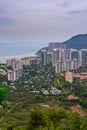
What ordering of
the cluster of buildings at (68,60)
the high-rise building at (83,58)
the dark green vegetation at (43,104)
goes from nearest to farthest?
the dark green vegetation at (43,104) → the cluster of buildings at (68,60) → the high-rise building at (83,58)

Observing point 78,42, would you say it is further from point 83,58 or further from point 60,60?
point 60,60

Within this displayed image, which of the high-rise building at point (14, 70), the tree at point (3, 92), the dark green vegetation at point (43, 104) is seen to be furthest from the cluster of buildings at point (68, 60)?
the tree at point (3, 92)

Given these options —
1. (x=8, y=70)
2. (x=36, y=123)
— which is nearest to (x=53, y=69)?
(x=8, y=70)

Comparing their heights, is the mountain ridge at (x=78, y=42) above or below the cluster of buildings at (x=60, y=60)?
above

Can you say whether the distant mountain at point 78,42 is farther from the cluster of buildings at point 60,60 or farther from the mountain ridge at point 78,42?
the cluster of buildings at point 60,60

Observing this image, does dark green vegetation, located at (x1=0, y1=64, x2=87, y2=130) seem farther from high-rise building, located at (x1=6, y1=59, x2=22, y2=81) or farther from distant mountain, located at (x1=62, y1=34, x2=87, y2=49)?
distant mountain, located at (x1=62, y1=34, x2=87, y2=49)

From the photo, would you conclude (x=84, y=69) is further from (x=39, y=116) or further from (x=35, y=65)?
(x=39, y=116)
